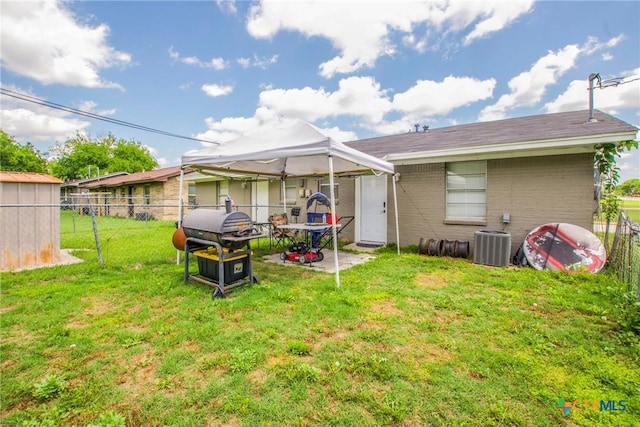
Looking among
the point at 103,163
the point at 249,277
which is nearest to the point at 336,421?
the point at 249,277

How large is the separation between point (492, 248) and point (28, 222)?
351 inches

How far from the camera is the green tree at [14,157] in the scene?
1257 inches

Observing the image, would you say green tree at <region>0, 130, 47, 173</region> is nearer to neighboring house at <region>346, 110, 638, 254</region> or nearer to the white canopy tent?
the white canopy tent

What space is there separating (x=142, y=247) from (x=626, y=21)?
43.8 ft

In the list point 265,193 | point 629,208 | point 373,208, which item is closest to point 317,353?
point 373,208

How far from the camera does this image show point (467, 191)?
6.80 m

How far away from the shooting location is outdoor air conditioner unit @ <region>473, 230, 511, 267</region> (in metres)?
5.63

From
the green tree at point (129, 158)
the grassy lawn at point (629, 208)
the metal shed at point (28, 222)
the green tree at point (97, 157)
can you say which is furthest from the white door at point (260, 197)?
the green tree at point (129, 158)

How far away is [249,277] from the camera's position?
427 centimetres

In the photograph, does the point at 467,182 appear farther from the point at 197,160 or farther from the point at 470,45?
the point at 470,45

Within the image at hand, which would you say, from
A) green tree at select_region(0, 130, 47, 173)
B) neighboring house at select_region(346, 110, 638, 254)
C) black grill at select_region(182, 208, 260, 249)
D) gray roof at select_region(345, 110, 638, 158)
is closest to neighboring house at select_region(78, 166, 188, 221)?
gray roof at select_region(345, 110, 638, 158)

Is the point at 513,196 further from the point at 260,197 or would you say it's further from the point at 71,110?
the point at 71,110

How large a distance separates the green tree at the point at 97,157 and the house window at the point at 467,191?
41203mm

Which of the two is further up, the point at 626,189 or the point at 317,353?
the point at 626,189
